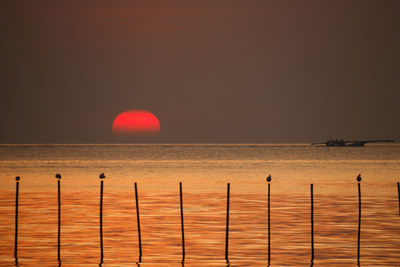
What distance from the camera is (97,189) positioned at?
6988 centimetres

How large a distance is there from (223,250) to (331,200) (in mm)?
26709

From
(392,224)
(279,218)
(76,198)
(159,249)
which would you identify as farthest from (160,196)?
(159,249)

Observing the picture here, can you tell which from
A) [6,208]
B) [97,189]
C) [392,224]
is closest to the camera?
[392,224]

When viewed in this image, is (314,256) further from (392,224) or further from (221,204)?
(221,204)

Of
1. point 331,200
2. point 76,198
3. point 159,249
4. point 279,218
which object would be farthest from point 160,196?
point 159,249

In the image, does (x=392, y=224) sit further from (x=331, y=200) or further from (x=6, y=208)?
(x=6, y=208)

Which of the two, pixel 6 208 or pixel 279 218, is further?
pixel 6 208

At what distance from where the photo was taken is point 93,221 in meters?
41.1

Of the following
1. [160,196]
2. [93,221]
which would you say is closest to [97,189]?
[160,196]

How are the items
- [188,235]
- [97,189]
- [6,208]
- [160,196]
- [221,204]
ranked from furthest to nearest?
[97,189] < [160,196] < [221,204] < [6,208] < [188,235]

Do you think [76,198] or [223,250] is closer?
[223,250]

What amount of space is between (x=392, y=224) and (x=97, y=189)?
3611 cm

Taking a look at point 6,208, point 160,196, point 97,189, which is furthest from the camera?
point 97,189

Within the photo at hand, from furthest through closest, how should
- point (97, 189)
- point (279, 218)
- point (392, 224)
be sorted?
point (97, 189) → point (279, 218) → point (392, 224)
